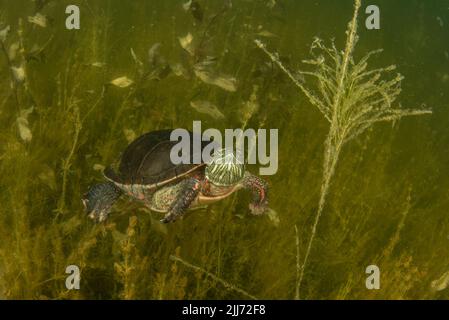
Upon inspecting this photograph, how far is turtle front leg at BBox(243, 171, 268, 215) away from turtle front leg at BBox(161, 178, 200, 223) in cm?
51

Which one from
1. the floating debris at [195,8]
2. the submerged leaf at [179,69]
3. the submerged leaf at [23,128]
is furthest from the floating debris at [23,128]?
the floating debris at [195,8]

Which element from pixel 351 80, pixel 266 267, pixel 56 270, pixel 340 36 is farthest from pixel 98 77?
pixel 340 36

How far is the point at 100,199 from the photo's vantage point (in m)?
3.82

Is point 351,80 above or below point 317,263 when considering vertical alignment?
above

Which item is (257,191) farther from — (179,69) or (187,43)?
(187,43)

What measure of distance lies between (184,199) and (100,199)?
92 cm

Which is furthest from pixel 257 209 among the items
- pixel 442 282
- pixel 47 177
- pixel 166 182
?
pixel 47 177

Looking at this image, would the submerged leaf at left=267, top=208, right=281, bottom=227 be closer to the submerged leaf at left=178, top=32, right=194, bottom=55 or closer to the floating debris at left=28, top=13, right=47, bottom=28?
the submerged leaf at left=178, top=32, right=194, bottom=55

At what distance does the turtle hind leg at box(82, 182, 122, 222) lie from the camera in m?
3.71

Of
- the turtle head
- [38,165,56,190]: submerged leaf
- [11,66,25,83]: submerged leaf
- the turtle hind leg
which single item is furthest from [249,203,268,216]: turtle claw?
[11,66,25,83]: submerged leaf

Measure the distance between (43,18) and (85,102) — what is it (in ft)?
4.52

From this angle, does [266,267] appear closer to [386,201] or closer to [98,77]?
[386,201]

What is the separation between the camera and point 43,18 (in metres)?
4.07

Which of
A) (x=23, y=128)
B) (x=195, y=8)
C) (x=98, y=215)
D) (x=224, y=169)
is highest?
(x=195, y=8)
